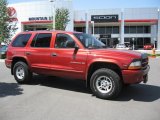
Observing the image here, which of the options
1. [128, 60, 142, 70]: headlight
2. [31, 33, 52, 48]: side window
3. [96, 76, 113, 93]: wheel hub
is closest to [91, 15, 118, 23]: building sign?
[31, 33, 52, 48]: side window

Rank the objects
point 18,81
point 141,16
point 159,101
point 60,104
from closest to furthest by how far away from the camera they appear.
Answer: point 60,104 < point 159,101 < point 18,81 < point 141,16

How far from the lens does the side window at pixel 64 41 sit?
899 centimetres

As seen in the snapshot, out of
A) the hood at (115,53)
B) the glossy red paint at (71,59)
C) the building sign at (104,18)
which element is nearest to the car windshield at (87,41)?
the glossy red paint at (71,59)

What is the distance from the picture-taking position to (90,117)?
6.39 meters

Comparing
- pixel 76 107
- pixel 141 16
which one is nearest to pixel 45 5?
pixel 141 16

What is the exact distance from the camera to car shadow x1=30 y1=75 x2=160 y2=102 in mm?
8461

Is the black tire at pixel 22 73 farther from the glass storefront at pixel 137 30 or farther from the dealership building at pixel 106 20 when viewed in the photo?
the glass storefront at pixel 137 30

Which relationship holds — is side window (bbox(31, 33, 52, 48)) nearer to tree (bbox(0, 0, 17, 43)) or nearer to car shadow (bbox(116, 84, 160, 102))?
car shadow (bbox(116, 84, 160, 102))

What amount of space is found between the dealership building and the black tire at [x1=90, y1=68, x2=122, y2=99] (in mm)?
53491

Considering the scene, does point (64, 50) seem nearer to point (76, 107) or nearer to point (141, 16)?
point (76, 107)

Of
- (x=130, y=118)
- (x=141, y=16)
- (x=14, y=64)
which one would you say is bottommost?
(x=130, y=118)

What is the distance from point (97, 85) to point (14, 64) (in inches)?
150

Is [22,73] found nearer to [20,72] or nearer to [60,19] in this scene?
[20,72]

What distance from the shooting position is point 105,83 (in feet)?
27.2
